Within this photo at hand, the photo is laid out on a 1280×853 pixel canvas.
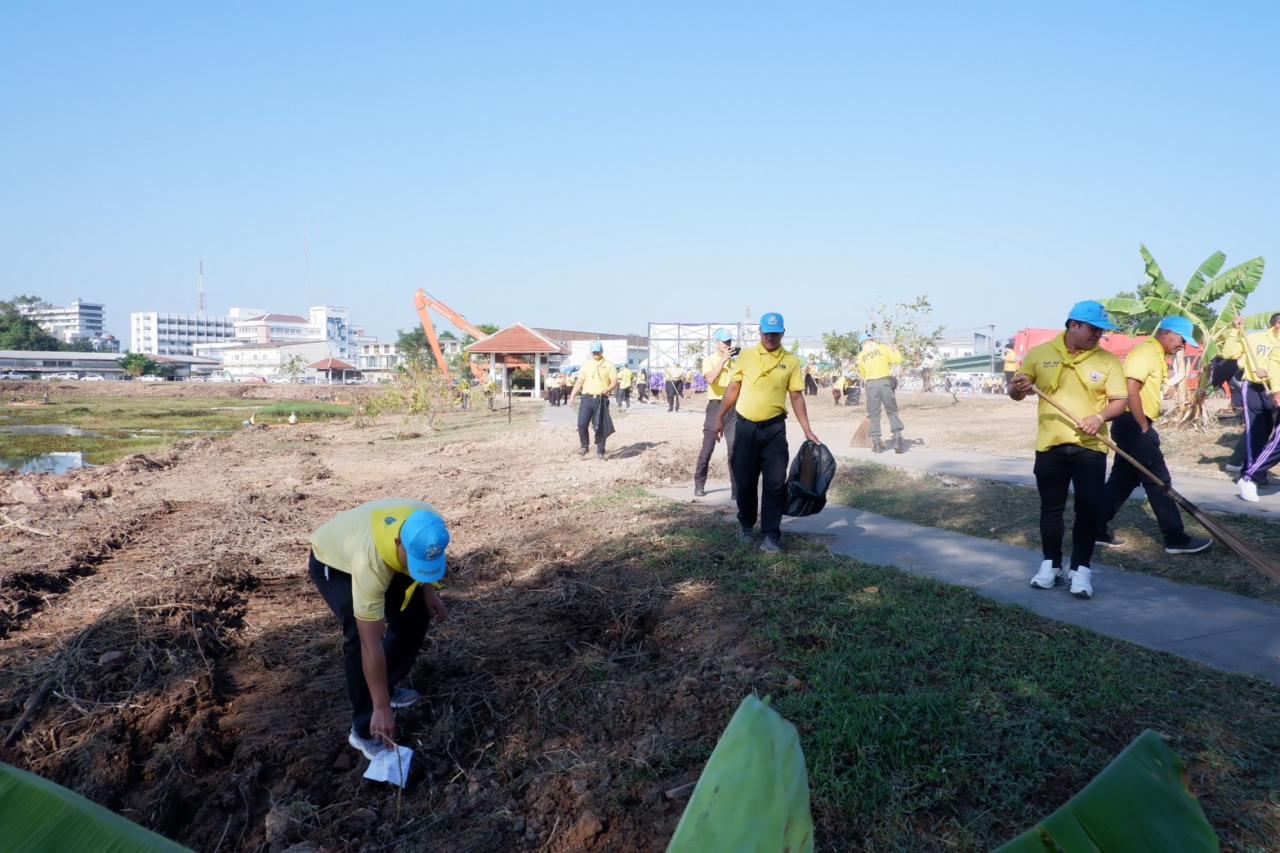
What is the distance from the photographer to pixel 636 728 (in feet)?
12.3

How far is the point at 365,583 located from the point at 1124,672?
3269 mm

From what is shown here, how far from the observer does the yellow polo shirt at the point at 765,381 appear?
6352 millimetres

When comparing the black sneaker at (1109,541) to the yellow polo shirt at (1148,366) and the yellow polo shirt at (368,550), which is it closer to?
the yellow polo shirt at (1148,366)

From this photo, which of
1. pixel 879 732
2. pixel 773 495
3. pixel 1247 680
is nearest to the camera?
pixel 879 732

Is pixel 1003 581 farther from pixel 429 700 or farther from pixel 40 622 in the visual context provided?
pixel 40 622

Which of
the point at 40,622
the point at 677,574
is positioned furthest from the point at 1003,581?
the point at 40,622

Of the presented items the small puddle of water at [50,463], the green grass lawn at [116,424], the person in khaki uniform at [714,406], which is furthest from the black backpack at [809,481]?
the green grass lawn at [116,424]

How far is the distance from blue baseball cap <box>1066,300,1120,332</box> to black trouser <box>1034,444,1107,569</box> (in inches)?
28.6

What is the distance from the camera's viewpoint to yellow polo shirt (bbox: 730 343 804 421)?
6352 millimetres

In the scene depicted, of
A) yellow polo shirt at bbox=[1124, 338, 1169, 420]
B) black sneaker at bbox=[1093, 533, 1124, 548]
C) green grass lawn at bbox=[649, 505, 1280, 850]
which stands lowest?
green grass lawn at bbox=[649, 505, 1280, 850]

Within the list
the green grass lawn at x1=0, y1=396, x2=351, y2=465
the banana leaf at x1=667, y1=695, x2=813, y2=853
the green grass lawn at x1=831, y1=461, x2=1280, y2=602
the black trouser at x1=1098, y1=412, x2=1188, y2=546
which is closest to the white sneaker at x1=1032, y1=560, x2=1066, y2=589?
the green grass lawn at x1=831, y1=461, x2=1280, y2=602

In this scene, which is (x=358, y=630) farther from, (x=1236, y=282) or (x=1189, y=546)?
(x=1236, y=282)

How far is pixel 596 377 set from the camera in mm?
12344

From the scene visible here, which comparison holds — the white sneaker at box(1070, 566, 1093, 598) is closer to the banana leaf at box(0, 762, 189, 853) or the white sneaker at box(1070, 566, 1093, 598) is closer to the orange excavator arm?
the banana leaf at box(0, 762, 189, 853)
